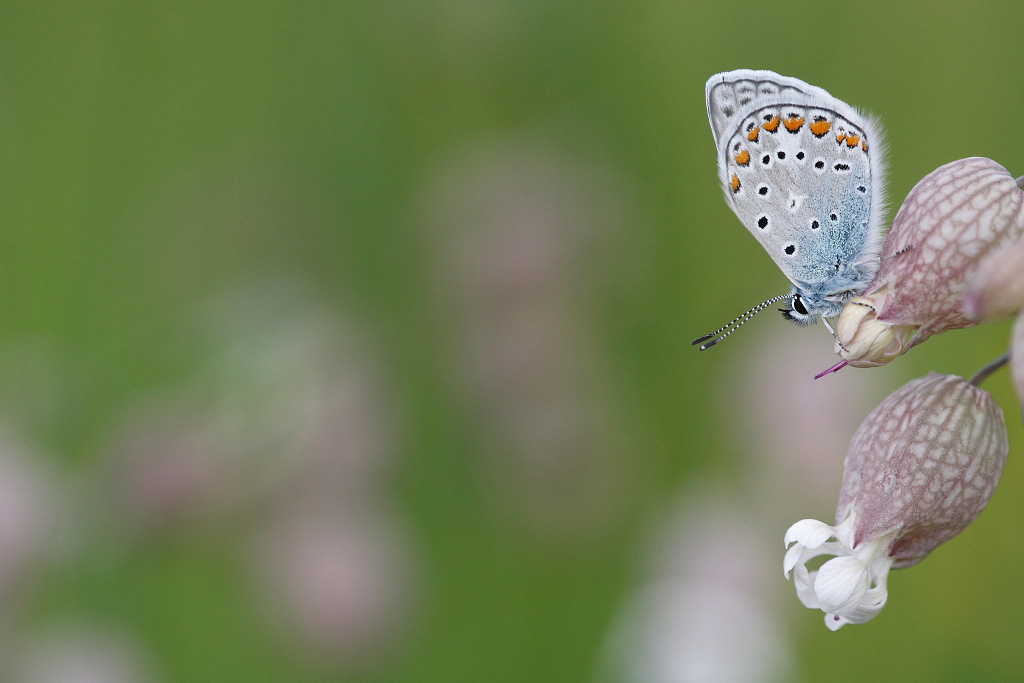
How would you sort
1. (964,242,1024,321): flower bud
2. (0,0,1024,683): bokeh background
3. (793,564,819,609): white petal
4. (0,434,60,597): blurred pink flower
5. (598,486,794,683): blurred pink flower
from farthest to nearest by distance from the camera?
1. (598,486,794,683): blurred pink flower
2. (0,0,1024,683): bokeh background
3. (0,434,60,597): blurred pink flower
4. (793,564,819,609): white petal
5. (964,242,1024,321): flower bud

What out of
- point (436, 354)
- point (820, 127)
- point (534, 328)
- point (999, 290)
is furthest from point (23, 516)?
point (999, 290)

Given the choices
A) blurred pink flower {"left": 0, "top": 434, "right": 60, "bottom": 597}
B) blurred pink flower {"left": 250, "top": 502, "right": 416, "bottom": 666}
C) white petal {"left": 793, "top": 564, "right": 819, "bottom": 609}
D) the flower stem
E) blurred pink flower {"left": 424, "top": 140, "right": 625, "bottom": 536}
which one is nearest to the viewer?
the flower stem

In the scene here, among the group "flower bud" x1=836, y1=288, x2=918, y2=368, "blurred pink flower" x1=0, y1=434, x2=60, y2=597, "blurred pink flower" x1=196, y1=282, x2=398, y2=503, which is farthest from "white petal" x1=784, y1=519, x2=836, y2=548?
"blurred pink flower" x1=0, y1=434, x2=60, y2=597

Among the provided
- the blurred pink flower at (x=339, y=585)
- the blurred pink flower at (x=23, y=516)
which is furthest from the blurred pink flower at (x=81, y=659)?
the blurred pink flower at (x=339, y=585)

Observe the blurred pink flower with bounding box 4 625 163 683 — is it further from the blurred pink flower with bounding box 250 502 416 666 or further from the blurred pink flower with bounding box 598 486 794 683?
the blurred pink flower with bounding box 598 486 794 683

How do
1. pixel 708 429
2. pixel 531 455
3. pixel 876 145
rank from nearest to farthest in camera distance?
1. pixel 876 145
2. pixel 531 455
3. pixel 708 429

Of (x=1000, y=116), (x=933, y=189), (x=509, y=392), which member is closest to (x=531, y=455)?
(x=509, y=392)

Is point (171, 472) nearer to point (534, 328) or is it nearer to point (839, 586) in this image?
point (534, 328)

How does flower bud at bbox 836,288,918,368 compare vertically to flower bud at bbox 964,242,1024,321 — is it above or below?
below

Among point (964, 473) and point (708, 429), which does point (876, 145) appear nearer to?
point (964, 473)
